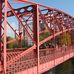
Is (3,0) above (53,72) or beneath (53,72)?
above

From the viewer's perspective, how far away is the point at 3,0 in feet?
59.2

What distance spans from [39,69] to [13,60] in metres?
3.80

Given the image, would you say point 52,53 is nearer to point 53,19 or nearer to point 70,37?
point 53,19

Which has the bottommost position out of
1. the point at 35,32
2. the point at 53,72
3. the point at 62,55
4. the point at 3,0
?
the point at 53,72

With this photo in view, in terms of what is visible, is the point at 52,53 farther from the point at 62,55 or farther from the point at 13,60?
the point at 13,60

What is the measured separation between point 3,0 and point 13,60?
4018 mm

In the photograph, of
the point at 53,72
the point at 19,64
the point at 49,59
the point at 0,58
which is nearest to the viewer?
the point at 0,58

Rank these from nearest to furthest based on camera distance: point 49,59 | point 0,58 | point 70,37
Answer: point 0,58 → point 49,59 → point 70,37

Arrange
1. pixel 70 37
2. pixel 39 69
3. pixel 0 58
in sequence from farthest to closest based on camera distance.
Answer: pixel 70 37
pixel 39 69
pixel 0 58

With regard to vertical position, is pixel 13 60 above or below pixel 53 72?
above

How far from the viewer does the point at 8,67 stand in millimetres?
17875

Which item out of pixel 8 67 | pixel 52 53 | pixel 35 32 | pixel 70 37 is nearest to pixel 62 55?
pixel 52 53

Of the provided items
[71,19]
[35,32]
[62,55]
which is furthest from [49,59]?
[71,19]

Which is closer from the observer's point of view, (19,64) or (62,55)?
(19,64)
